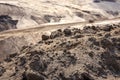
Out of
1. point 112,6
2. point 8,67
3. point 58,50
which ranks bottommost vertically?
point 112,6

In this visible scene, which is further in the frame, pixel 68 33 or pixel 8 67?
pixel 68 33

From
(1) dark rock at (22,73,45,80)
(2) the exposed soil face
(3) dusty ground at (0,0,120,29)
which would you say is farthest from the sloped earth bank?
(2) the exposed soil face

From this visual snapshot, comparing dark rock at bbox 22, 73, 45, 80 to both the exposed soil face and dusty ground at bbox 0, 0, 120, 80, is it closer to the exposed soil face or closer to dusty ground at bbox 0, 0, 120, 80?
dusty ground at bbox 0, 0, 120, 80

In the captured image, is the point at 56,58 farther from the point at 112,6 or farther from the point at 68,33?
the point at 112,6

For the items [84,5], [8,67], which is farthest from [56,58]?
[84,5]

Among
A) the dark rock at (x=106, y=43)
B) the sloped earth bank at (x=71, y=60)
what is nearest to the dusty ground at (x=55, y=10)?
the sloped earth bank at (x=71, y=60)

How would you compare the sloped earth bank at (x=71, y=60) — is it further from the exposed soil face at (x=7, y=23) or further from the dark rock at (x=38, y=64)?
the exposed soil face at (x=7, y=23)
